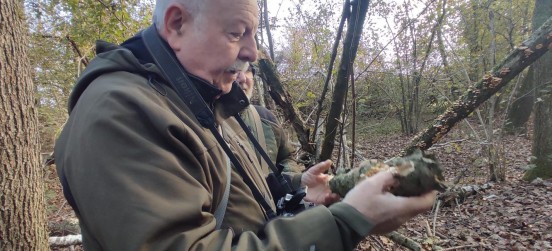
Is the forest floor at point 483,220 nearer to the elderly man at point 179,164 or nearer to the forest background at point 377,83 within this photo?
the forest background at point 377,83

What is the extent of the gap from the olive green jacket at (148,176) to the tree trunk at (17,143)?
7.87 feet

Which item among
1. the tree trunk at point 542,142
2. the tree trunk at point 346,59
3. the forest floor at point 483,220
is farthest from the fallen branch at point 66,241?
the tree trunk at point 542,142

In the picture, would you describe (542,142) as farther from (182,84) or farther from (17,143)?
(17,143)

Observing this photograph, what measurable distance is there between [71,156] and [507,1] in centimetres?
1150

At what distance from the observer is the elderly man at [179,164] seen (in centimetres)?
96

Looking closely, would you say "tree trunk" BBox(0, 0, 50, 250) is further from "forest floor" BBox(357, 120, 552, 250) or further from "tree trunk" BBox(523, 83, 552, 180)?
"tree trunk" BBox(523, 83, 552, 180)

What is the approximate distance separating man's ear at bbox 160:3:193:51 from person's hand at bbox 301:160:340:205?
A: 1.19 metres

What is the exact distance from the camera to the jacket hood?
3.97ft

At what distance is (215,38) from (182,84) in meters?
0.26

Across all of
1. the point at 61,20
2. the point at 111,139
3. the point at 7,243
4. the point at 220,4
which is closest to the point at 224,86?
the point at 220,4

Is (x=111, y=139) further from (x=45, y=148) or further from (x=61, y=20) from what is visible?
(x=45, y=148)

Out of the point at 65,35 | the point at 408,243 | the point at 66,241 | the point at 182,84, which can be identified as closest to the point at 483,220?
the point at 408,243

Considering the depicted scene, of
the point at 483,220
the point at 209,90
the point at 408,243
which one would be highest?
the point at 209,90

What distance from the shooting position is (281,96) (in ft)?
12.6
